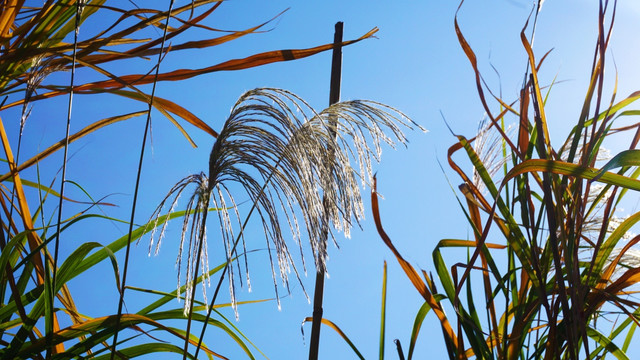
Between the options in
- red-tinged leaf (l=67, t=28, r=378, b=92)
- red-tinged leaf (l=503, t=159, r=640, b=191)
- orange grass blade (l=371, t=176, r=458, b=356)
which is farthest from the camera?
red-tinged leaf (l=67, t=28, r=378, b=92)

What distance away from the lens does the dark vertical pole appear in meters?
1.03

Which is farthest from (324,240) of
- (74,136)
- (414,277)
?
(74,136)

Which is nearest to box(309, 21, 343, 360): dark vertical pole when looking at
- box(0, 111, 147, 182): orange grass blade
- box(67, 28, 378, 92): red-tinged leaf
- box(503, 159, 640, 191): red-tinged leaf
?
box(67, 28, 378, 92): red-tinged leaf

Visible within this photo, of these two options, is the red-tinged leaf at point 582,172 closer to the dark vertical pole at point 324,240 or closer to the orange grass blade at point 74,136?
the dark vertical pole at point 324,240

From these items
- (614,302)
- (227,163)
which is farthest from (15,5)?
(614,302)

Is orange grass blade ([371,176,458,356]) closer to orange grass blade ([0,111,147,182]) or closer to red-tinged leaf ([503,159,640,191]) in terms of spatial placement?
red-tinged leaf ([503,159,640,191])

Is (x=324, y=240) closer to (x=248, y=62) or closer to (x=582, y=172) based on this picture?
(x=582, y=172)

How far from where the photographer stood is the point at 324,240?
100 centimetres

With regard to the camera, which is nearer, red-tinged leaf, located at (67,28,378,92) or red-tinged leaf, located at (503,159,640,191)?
red-tinged leaf, located at (503,159,640,191)

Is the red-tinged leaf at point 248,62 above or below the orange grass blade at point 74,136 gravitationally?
above

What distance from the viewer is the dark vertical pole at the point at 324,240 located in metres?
1.03

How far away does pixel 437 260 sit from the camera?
1.05 metres

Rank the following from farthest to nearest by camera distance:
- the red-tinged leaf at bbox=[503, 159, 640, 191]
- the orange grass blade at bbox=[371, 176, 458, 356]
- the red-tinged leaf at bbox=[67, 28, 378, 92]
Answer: the red-tinged leaf at bbox=[67, 28, 378, 92], the orange grass blade at bbox=[371, 176, 458, 356], the red-tinged leaf at bbox=[503, 159, 640, 191]

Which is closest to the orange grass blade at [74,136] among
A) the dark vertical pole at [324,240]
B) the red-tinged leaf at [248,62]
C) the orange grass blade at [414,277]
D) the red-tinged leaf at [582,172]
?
the red-tinged leaf at [248,62]
